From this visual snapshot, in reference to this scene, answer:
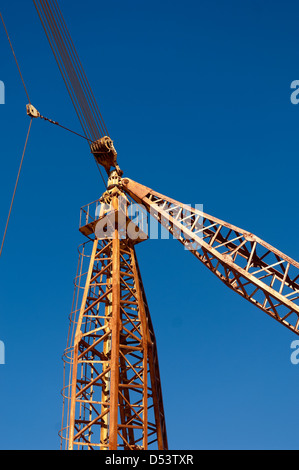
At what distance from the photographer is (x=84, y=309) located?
949 inches

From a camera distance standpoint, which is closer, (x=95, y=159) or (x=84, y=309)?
(x=84, y=309)

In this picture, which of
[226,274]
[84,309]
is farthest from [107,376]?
[226,274]

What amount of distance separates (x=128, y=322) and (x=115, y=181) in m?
6.01
